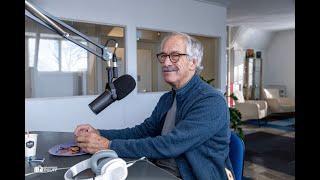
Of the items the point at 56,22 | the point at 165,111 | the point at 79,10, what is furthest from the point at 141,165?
the point at 79,10

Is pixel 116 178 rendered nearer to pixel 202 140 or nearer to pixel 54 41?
pixel 202 140

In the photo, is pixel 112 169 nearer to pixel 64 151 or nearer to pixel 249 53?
pixel 64 151

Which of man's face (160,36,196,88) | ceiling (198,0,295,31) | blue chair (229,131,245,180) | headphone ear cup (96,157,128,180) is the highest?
ceiling (198,0,295,31)

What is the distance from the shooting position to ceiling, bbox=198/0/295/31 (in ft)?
17.5

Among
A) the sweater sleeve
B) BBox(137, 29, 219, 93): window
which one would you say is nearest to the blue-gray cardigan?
the sweater sleeve

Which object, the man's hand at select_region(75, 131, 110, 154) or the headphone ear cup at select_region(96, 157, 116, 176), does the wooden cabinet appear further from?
the headphone ear cup at select_region(96, 157, 116, 176)

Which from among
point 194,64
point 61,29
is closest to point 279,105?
point 194,64

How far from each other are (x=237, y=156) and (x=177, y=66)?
1.94 ft

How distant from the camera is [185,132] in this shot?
1325 millimetres

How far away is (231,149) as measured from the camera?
153 cm

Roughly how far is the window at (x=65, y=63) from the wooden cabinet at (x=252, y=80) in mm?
5720

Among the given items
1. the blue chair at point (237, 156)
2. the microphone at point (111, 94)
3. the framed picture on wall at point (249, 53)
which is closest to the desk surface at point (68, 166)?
the microphone at point (111, 94)

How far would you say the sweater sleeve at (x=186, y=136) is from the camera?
1.31m
